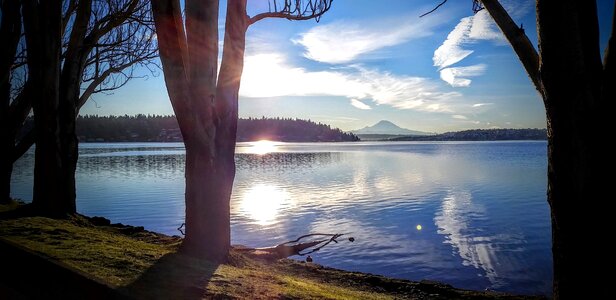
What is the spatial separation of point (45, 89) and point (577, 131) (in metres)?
11.8

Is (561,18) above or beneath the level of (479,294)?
above

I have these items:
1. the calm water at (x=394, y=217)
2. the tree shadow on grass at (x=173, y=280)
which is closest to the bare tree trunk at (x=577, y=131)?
the tree shadow on grass at (x=173, y=280)

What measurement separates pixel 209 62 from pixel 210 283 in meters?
4.29

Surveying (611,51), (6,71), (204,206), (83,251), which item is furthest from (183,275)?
(6,71)

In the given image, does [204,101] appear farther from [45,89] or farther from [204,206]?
[45,89]

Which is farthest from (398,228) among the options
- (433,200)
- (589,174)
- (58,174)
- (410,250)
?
(589,174)

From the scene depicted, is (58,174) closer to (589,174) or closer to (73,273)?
(73,273)

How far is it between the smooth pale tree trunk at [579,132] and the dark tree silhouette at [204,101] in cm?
574

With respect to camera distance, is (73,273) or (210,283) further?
(210,283)

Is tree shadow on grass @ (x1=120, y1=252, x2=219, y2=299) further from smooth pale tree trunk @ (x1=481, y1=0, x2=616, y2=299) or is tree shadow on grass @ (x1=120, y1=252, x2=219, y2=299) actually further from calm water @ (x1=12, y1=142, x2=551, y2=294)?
calm water @ (x1=12, y1=142, x2=551, y2=294)

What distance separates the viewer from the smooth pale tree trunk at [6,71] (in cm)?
1234

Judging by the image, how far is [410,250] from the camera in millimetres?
14141

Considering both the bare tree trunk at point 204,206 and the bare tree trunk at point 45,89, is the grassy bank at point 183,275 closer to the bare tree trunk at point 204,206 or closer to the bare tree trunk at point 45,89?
the bare tree trunk at point 204,206

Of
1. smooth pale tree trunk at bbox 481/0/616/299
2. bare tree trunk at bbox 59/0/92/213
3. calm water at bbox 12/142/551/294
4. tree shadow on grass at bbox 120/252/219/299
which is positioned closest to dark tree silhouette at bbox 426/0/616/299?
smooth pale tree trunk at bbox 481/0/616/299
